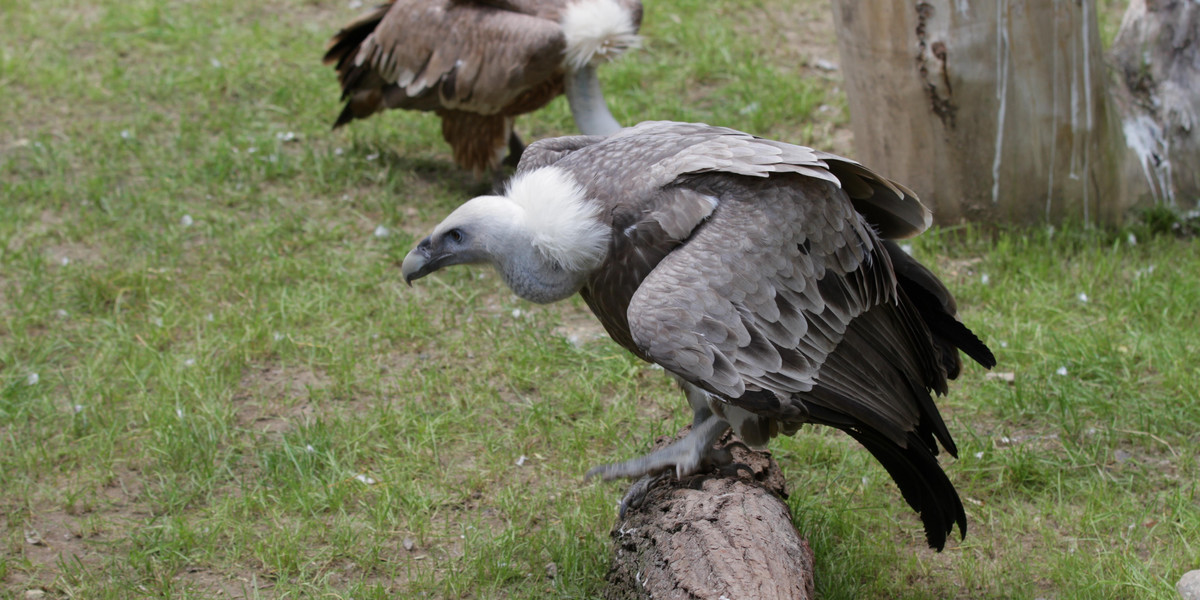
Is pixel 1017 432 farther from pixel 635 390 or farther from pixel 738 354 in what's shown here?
pixel 738 354

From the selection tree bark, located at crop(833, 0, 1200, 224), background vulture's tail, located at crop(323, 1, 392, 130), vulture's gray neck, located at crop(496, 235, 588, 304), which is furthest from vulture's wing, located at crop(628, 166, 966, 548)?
background vulture's tail, located at crop(323, 1, 392, 130)

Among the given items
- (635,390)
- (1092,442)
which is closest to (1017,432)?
(1092,442)

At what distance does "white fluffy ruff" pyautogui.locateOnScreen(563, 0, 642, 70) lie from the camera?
16.8 feet

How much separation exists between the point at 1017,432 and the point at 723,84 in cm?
315

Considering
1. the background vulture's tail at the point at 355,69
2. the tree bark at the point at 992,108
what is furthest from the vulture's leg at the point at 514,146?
the tree bark at the point at 992,108

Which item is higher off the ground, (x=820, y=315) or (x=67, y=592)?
(x=820, y=315)

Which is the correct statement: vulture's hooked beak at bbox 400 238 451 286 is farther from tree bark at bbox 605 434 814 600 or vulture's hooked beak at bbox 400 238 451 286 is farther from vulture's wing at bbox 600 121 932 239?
tree bark at bbox 605 434 814 600

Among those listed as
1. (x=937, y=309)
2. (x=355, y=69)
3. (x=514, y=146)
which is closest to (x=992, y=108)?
(x=937, y=309)

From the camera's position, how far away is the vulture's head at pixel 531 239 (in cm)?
284

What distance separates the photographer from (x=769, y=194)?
9.06 ft

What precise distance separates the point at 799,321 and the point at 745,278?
19cm

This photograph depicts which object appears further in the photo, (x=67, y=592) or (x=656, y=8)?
(x=656, y=8)

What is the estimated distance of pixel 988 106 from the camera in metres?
4.60

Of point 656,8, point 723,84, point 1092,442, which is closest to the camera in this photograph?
point 1092,442
